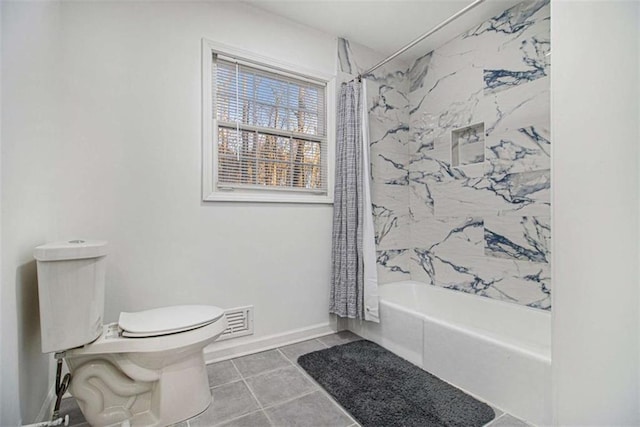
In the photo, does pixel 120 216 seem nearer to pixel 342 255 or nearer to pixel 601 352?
pixel 342 255

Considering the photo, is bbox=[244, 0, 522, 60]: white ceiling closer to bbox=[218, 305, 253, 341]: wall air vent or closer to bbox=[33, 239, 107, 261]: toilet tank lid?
bbox=[33, 239, 107, 261]: toilet tank lid

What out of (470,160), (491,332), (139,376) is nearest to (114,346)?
(139,376)

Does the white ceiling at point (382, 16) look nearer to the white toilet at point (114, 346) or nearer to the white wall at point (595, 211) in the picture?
the white wall at point (595, 211)

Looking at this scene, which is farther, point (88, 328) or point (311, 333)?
point (311, 333)

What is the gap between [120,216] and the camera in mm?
1700

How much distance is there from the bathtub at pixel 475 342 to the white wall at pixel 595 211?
1.95ft

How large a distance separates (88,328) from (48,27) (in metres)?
1.39

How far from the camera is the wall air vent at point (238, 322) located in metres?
2.01

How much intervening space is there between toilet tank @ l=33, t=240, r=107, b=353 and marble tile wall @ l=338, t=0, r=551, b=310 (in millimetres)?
2068

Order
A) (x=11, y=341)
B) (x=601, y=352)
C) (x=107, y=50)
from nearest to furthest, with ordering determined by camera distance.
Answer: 1. (x=601, y=352)
2. (x=11, y=341)
3. (x=107, y=50)

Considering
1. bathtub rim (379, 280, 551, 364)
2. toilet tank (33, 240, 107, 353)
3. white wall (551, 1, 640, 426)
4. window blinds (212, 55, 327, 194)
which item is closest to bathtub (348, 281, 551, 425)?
bathtub rim (379, 280, 551, 364)

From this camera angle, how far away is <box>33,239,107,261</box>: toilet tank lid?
113cm

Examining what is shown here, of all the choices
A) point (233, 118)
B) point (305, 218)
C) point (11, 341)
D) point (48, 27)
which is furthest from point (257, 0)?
point (11, 341)

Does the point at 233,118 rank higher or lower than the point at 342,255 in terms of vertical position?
higher
